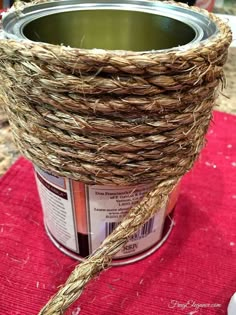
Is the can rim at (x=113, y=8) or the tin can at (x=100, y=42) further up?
the can rim at (x=113, y=8)

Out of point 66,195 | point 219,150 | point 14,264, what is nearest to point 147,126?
point 66,195

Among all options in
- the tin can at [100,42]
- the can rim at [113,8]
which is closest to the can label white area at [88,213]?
the tin can at [100,42]

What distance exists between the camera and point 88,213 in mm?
405

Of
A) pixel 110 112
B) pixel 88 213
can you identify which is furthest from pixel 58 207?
pixel 110 112

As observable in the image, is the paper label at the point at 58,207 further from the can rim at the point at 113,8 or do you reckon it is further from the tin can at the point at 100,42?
the can rim at the point at 113,8

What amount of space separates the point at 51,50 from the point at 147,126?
0.09 m

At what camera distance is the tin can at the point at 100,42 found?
0.38 metres

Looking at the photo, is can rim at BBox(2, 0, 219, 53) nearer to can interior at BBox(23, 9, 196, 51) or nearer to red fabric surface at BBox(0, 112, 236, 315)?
can interior at BBox(23, 9, 196, 51)

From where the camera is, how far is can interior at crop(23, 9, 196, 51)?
0.41m

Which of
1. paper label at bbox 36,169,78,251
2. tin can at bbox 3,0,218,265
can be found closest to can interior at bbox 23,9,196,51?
tin can at bbox 3,0,218,265

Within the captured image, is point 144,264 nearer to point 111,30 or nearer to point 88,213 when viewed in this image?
point 88,213

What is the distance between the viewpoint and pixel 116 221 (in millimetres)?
411

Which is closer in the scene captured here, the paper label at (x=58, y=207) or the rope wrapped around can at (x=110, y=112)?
the rope wrapped around can at (x=110, y=112)

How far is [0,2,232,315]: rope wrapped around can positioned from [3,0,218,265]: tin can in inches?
1.5
